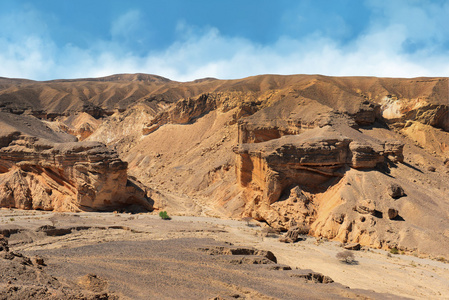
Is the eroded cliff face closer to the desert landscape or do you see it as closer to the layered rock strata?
the desert landscape

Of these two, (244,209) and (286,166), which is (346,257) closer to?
(286,166)

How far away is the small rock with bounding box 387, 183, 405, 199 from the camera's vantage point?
77.6ft

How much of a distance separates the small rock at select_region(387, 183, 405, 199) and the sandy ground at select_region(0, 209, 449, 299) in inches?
194

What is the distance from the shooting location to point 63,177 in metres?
29.1

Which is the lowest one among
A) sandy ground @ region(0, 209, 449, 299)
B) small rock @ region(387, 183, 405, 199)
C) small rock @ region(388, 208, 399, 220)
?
sandy ground @ region(0, 209, 449, 299)

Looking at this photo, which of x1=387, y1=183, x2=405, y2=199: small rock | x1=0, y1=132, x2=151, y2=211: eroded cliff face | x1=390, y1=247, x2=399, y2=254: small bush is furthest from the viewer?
x1=0, y1=132, x2=151, y2=211: eroded cliff face

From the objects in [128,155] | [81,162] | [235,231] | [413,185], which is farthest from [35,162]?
[413,185]

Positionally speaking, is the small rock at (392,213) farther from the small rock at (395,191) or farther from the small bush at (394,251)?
the small bush at (394,251)

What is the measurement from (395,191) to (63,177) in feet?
84.4

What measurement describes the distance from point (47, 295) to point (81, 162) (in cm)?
2098

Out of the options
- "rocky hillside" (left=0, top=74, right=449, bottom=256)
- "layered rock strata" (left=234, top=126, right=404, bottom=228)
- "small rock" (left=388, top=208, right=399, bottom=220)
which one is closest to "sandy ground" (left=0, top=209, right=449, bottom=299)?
"rocky hillside" (left=0, top=74, right=449, bottom=256)

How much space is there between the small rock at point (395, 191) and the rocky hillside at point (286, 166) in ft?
0.35

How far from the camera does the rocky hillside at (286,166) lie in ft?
76.3

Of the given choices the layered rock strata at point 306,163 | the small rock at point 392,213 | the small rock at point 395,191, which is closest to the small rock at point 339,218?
the layered rock strata at point 306,163
